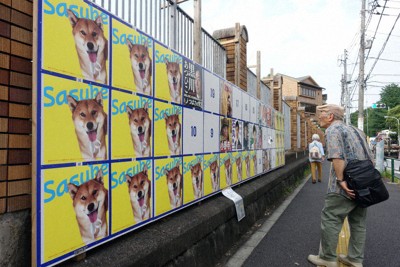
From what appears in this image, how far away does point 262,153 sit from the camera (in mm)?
7422

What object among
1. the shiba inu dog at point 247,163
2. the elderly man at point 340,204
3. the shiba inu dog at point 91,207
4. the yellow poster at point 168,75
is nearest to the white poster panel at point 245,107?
the shiba inu dog at point 247,163

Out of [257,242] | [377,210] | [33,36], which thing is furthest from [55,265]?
[377,210]

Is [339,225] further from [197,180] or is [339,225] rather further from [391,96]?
[391,96]

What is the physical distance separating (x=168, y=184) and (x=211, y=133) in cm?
135

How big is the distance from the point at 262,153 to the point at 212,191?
3222 mm

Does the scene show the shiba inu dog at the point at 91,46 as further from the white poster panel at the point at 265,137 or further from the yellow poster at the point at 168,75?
the white poster panel at the point at 265,137

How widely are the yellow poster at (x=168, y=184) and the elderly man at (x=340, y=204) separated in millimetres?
1680

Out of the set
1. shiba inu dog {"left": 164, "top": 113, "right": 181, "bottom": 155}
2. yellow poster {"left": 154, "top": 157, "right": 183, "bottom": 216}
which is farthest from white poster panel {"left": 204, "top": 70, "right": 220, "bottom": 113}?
yellow poster {"left": 154, "top": 157, "right": 183, "bottom": 216}

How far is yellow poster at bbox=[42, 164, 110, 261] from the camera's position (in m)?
1.89

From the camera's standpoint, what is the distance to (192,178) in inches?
154

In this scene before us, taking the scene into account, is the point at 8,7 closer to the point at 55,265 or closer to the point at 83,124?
the point at 83,124

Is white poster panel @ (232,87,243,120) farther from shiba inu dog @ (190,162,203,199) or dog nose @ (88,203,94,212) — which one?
dog nose @ (88,203,94,212)

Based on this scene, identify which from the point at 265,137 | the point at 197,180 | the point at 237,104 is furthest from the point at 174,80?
the point at 265,137

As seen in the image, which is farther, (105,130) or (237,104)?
(237,104)
